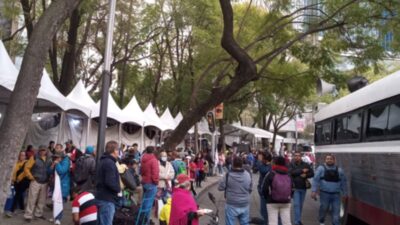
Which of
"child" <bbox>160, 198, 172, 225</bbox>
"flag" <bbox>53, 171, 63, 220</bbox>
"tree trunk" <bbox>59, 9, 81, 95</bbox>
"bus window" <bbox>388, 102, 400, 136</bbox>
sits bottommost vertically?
"flag" <bbox>53, 171, 63, 220</bbox>

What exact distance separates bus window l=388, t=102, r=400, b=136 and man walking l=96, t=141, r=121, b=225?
14.0ft

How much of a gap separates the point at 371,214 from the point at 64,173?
6606mm

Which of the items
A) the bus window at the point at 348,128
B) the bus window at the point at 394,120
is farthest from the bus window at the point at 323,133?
the bus window at the point at 394,120

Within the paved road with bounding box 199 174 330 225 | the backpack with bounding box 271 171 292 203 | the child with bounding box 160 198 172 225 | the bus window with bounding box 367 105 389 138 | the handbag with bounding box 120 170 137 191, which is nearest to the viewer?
the child with bounding box 160 198 172 225

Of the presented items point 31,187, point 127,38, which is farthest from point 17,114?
point 127,38

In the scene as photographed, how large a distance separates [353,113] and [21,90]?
6.74 meters

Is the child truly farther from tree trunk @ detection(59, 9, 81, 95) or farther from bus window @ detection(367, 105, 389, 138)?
tree trunk @ detection(59, 9, 81, 95)

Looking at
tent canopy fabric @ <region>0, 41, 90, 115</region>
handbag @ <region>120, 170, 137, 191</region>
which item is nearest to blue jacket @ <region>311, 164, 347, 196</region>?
handbag @ <region>120, 170, 137, 191</region>

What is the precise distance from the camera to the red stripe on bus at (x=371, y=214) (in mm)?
7746

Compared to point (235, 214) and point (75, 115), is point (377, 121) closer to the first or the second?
point (235, 214)

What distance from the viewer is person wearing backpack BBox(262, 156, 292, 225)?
30.2 ft

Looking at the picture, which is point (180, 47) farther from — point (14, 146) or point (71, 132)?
point (14, 146)

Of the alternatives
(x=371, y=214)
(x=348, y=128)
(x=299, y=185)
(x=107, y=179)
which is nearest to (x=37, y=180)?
(x=107, y=179)

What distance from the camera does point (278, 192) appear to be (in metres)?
9.20
